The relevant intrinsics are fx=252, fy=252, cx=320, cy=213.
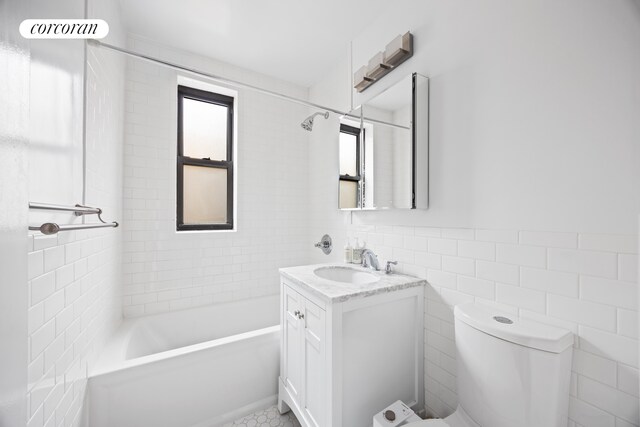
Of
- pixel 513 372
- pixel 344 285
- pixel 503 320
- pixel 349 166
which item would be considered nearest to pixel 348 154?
pixel 349 166

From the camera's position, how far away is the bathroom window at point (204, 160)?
7.78 ft

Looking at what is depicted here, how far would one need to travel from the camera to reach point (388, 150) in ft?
5.56

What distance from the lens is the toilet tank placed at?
85 centimetres

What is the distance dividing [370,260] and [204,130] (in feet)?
6.67

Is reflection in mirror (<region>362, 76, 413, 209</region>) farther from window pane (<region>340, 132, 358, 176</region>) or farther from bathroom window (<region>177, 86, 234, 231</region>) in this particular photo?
bathroom window (<region>177, 86, 234, 231</region>)

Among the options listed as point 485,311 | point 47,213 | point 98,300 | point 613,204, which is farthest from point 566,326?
point 98,300

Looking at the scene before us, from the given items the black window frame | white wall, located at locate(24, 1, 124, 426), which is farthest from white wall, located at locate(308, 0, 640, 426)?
white wall, located at locate(24, 1, 124, 426)

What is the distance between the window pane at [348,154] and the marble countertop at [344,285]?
85cm

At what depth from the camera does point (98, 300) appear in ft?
4.70

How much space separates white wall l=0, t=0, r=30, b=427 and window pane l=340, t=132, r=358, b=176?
1.77 metres

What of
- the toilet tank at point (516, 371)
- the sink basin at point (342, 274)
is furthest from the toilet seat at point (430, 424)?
the sink basin at point (342, 274)

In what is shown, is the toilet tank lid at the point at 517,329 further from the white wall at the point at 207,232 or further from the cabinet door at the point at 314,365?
the white wall at the point at 207,232

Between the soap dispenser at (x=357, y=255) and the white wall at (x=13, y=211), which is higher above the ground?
the white wall at (x=13, y=211)

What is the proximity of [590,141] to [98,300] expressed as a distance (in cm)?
239
